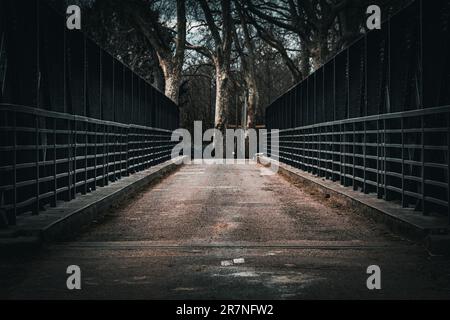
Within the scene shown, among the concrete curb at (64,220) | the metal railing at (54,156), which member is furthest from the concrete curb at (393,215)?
the metal railing at (54,156)

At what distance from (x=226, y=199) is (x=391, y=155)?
12.2 ft

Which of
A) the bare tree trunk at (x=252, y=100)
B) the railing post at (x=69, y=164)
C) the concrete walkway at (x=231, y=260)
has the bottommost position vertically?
the concrete walkway at (x=231, y=260)

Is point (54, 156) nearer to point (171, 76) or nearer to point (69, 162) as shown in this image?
point (69, 162)

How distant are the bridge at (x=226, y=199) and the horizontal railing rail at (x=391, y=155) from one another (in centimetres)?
3

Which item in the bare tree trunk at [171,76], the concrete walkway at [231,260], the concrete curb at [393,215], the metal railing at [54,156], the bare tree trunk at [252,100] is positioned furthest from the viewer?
the bare tree trunk at [252,100]

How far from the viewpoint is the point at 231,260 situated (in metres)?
6.75

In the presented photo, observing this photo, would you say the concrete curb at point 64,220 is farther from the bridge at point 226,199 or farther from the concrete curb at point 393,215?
the concrete curb at point 393,215

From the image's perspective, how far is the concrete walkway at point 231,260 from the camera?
541 centimetres

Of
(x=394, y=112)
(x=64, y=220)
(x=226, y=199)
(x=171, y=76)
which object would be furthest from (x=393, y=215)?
(x=171, y=76)

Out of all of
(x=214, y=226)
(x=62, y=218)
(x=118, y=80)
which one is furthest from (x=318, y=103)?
(x=62, y=218)

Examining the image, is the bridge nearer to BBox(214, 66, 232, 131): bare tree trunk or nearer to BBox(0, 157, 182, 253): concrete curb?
BBox(0, 157, 182, 253): concrete curb

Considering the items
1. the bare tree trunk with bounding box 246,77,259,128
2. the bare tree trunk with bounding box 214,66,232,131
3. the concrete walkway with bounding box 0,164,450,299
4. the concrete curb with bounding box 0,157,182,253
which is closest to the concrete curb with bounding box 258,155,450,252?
the concrete walkway with bounding box 0,164,450,299

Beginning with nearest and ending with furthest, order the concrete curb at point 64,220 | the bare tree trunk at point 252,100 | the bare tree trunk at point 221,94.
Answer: the concrete curb at point 64,220 < the bare tree trunk at point 221,94 < the bare tree trunk at point 252,100

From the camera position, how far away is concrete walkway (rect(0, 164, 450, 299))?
5414 mm
